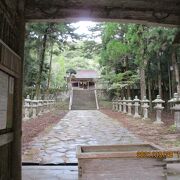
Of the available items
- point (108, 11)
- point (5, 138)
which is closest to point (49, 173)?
point (5, 138)

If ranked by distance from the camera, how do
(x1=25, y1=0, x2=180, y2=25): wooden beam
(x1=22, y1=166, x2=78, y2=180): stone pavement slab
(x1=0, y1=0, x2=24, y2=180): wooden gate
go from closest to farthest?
(x1=0, y1=0, x2=24, y2=180): wooden gate < (x1=25, y1=0, x2=180, y2=25): wooden beam < (x1=22, y1=166, x2=78, y2=180): stone pavement slab

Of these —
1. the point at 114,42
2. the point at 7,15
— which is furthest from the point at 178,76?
the point at 7,15

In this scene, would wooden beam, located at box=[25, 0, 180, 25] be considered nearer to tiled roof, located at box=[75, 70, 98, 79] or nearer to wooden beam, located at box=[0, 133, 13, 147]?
wooden beam, located at box=[0, 133, 13, 147]

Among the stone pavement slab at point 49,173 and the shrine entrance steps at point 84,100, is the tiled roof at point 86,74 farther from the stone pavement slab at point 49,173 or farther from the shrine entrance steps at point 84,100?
the stone pavement slab at point 49,173

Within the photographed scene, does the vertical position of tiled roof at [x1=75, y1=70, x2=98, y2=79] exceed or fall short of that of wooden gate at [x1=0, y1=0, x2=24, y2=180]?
it exceeds it

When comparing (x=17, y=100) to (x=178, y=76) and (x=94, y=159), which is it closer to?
(x=94, y=159)

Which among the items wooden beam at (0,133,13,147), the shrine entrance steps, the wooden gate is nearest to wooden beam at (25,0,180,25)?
the wooden gate

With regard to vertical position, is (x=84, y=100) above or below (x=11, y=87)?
above

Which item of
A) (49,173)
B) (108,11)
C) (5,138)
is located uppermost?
(108,11)

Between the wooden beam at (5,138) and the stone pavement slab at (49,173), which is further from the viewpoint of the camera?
the stone pavement slab at (49,173)
